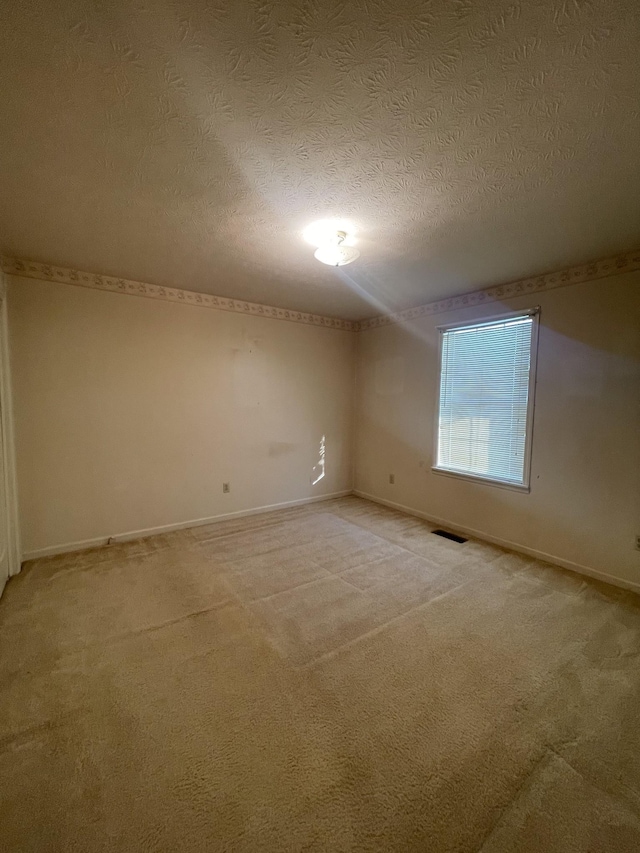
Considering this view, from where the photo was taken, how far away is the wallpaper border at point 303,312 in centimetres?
264

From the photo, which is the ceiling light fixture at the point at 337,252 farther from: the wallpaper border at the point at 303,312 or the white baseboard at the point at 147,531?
the white baseboard at the point at 147,531

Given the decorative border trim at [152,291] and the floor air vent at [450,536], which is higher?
the decorative border trim at [152,291]

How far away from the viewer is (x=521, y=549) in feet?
10.2

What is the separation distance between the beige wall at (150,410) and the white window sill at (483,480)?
1645 mm

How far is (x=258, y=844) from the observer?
1.05m

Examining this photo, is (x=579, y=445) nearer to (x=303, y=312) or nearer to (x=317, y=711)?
(x=317, y=711)

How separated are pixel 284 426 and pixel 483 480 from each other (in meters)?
2.31

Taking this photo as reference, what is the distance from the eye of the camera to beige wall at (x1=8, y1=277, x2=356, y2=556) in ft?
9.42

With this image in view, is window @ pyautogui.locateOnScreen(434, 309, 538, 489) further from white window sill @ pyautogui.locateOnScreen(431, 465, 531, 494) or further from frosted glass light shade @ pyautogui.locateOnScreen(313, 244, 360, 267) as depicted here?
frosted glass light shade @ pyautogui.locateOnScreen(313, 244, 360, 267)

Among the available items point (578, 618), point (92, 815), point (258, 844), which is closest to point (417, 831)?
point (258, 844)

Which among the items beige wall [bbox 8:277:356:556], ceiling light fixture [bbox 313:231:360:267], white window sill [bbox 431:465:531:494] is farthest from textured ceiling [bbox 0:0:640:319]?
white window sill [bbox 431:465:531:494]

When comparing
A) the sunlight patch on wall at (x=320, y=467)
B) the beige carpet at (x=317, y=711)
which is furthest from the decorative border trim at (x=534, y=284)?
the beige carpet at (x=317, y=711)

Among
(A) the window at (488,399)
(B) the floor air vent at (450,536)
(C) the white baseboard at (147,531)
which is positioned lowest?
(B) the floor air vent at (450,536)

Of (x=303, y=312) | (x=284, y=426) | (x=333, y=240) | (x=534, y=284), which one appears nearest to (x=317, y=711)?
(x=333, y=240)
